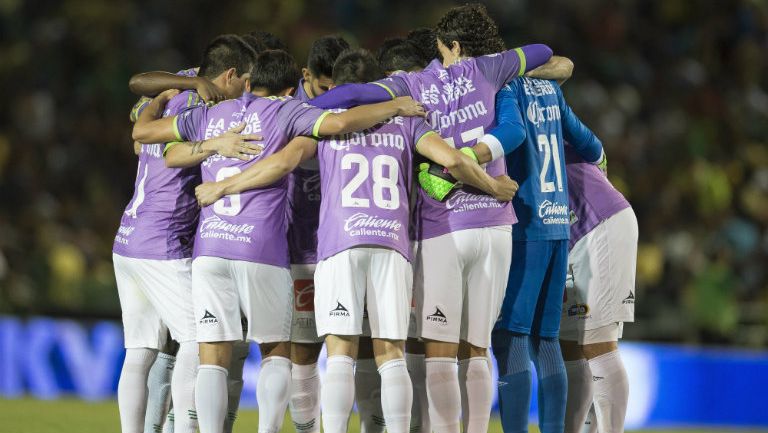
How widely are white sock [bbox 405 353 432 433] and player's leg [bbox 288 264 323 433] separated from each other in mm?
632

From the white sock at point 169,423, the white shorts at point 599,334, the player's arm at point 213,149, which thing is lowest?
the white sock at point 169,423

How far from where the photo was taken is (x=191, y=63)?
1758 centimetres

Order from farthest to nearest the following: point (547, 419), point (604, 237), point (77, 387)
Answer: point (77, 387), point (604, 237), point (547, 419)

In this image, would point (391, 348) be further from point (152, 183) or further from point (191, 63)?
point (191, 63)

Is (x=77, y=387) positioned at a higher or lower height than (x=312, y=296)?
lower

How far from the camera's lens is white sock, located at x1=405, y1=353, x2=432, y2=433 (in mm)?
7863

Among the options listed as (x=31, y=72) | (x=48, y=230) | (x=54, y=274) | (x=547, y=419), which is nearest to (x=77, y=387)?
(x=54, y=274)

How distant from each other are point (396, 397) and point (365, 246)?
2.92ft

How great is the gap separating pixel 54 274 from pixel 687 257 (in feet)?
25.6

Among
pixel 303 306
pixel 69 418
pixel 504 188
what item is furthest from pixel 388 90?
pixel 69 418

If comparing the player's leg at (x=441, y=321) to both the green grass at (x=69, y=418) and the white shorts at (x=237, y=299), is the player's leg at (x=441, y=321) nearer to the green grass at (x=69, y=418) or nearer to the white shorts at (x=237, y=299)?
the white shorts at (x=237, y=299)

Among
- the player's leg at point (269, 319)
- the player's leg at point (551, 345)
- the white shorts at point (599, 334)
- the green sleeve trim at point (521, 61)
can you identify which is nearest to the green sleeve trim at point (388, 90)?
the green sleeve trim at point (521, 61)

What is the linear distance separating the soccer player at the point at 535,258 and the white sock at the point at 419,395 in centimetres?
57

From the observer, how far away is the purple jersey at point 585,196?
8.32m
